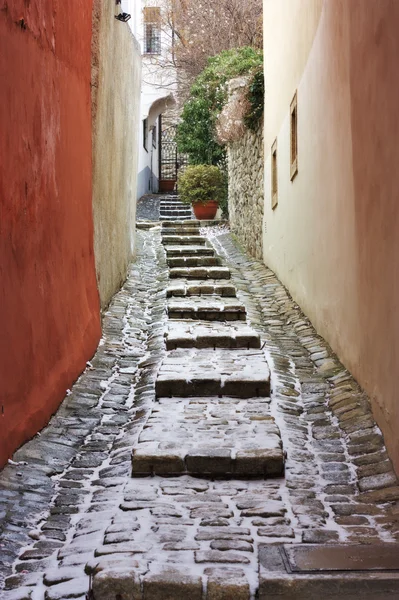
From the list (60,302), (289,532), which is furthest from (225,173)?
(289,532)

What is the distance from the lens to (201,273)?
36.7 feet

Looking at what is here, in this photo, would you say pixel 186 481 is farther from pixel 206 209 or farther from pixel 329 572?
pixel 206 209

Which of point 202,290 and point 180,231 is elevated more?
point 180,231

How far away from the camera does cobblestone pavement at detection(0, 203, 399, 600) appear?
345 cm

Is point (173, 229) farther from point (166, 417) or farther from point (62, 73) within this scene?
point (166, 417)

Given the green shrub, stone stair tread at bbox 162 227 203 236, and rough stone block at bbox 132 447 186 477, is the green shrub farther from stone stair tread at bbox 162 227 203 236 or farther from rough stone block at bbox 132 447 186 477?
rough stone block at bbox 132 447 186 477

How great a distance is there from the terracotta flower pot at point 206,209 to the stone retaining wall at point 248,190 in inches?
24.7

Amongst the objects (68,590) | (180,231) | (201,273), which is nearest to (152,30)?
(180,231)

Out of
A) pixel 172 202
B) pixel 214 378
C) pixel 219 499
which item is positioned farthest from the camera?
pixel 172 202

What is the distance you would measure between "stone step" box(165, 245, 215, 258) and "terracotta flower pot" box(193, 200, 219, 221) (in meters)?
4.64

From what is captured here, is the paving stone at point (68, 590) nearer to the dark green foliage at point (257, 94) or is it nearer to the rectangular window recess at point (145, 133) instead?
the dark green foliage at point (257, 94)

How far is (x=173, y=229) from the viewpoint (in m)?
15.5

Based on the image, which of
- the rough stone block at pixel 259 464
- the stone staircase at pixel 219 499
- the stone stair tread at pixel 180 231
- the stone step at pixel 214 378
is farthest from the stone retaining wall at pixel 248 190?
the rough stone block at pixel 259 464

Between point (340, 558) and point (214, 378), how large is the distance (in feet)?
9.67
